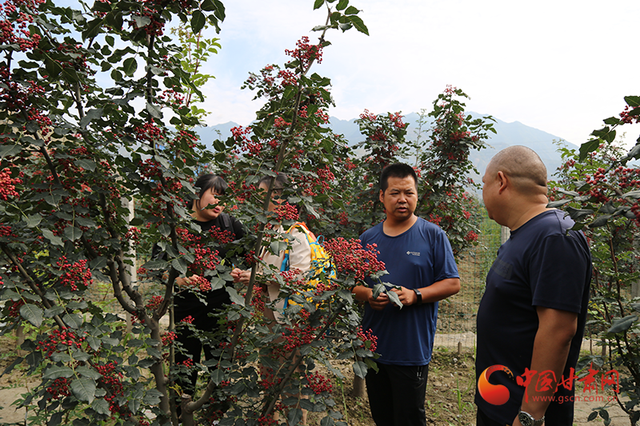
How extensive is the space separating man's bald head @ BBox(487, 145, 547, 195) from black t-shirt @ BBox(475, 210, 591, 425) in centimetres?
15

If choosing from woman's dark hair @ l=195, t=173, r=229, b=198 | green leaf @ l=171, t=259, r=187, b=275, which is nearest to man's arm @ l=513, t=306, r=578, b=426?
green leaf @ l=171, t=259, r=187, b=275

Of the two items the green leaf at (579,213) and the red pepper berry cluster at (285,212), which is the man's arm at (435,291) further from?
the green leaf at (579,213)

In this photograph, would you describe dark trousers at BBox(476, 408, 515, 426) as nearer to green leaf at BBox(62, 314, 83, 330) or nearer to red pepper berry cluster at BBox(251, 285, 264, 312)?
red pepper berry cluster at BBox(251, 285, 264, 312)

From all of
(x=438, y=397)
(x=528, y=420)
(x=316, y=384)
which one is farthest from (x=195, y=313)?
(x=438, y=397)

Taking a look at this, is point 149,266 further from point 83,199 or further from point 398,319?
point 398,319

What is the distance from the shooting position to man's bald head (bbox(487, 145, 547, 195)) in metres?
1.65

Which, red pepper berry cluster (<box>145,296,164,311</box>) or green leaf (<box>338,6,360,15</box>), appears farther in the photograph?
red pepper berry cluster (<box>145,296,164,311</box>)

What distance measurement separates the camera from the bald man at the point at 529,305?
1.39 metres

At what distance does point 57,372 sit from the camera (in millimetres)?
1120

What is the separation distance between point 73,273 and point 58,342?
9.5 inches

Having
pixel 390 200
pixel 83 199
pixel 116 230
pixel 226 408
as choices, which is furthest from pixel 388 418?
pixel 83 199

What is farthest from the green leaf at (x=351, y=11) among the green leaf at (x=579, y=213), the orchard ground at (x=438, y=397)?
the orchard ground at (x=438, y=397)

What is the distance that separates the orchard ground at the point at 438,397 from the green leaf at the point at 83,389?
7.14 ft

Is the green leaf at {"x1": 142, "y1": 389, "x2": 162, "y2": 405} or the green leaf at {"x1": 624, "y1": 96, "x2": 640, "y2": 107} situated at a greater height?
the green leaf at {"x1": 624, "y1": 96, "x2": 640, "y2": 107}
